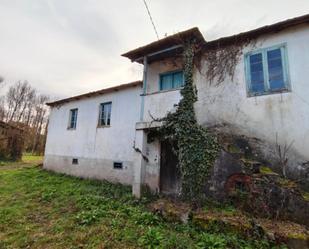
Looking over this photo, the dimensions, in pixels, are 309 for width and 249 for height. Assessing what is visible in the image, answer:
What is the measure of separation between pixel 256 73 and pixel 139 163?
213 inches

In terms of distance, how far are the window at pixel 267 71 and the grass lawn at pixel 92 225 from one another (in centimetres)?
469

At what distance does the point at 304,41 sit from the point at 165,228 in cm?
721

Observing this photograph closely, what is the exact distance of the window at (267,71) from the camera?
6.79 meters

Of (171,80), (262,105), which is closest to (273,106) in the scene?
(262,105)

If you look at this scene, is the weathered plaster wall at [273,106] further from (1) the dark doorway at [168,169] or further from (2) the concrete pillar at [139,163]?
(2) the concrete pillar at [139,163]

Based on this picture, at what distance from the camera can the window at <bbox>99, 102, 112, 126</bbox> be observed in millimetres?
12137

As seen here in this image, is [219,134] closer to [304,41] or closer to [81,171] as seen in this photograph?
[304,41]

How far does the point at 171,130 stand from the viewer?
7797 mm

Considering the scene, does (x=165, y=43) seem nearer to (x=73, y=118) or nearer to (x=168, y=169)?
(x=168, y=169)

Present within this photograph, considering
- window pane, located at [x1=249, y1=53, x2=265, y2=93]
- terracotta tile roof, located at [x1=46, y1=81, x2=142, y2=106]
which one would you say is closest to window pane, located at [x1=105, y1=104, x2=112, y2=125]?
terracotta tile roof, located at [x1=46, y1=81, x2=142, y2=106]

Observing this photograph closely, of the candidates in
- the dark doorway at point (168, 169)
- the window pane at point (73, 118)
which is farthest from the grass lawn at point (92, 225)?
the window pane at point (73, 118)

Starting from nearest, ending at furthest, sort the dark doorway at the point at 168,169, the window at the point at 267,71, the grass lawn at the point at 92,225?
the grass lawn at the point at 92,225 → the window at the point at 267,71 → the dark doorway at the point at 168,169

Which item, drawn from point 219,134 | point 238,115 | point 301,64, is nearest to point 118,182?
point 219,134

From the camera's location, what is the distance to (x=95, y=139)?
40.4 ft
